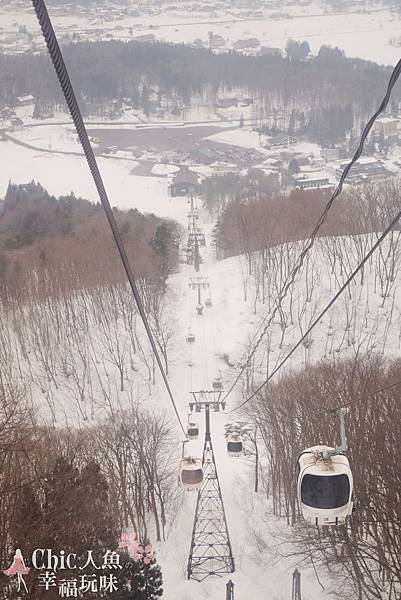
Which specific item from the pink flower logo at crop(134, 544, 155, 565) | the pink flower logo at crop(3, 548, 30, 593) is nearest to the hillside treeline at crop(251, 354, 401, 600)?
the pink flower logo at crop(134, 544, 155, 565)

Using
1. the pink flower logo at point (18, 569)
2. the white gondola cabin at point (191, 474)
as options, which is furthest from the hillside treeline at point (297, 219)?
the pink flower logo at point (18, 569)

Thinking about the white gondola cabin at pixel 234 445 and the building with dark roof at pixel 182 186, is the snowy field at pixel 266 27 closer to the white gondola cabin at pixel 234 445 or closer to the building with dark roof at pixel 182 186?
the building with dark roof at pixel 182 186

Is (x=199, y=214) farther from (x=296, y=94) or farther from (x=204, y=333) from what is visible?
(x=296, y=94)

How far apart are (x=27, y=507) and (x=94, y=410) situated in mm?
12607

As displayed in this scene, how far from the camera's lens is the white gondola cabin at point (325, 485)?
5.59m

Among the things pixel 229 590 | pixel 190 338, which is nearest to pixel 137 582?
pixel 229 590

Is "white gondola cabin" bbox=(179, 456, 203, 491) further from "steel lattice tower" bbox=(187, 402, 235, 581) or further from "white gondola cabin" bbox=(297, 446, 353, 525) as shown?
"white gondola cabin" bbox=(297, 446, 353, 525)

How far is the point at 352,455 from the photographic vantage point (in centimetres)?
1165

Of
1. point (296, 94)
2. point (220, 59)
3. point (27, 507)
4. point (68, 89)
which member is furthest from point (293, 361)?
point (220, 59)

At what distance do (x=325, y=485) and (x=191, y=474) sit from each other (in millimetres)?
5350

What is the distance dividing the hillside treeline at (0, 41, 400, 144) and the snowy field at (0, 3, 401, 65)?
23.3 metres

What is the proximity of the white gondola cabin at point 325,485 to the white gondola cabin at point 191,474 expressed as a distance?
4959mm

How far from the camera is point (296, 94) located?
7744cm

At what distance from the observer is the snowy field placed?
4705 inches
